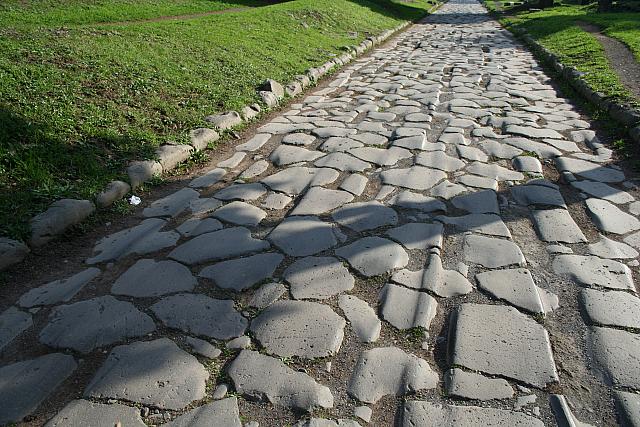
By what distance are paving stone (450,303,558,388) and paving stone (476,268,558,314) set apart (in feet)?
0.30

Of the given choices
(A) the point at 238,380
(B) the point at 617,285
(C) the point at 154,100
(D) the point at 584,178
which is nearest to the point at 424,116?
(D) the point at 584,178

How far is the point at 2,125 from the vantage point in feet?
12.7

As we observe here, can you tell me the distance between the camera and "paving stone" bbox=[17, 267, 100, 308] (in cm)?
253

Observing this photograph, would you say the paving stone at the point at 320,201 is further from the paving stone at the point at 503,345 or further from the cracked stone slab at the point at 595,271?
the cracked stone slab at the point at 595,271

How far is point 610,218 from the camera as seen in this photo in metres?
3.27

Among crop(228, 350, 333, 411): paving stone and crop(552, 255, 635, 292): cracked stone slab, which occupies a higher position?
crop(228, 350, 333, 411): paving stone

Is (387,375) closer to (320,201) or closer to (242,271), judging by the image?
(242,271)

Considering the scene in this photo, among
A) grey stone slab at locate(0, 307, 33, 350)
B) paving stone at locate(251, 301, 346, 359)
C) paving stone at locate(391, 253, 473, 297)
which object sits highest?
paving stone at locate(251, 301, 346, 359)

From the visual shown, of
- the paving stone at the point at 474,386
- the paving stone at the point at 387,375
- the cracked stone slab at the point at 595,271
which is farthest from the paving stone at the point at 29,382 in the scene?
the cracked stone slab at the point at 595,271

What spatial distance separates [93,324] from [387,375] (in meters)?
1.47

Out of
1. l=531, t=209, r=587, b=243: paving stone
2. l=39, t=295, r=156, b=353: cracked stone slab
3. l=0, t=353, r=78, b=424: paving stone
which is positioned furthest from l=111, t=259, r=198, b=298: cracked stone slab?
l=531, t=209, r=587, b=243: paving stone

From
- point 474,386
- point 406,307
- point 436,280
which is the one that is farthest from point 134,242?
point 474,386

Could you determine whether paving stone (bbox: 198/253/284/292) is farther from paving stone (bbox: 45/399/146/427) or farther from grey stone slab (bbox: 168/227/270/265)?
paving stone (bbox: 45/399/146/427)

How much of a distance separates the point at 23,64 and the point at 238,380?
16.1 ft
